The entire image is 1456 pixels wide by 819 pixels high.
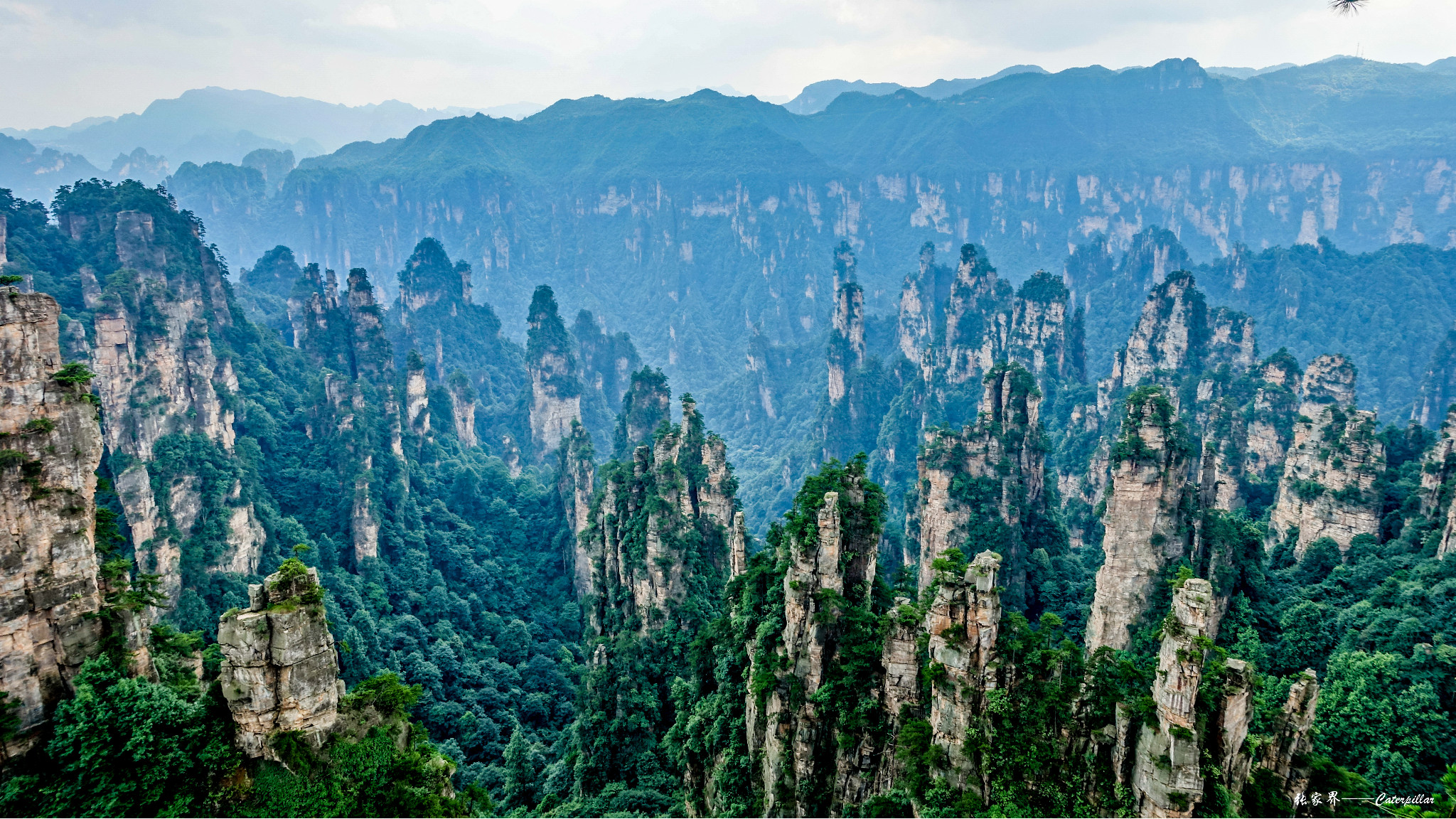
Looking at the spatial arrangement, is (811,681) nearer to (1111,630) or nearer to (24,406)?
(1111,630)

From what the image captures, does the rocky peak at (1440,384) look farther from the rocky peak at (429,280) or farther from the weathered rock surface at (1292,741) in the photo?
the rocky peak at (429,280)

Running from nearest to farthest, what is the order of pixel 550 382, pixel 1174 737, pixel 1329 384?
pixel 1174 737 < pixel 1329 384 < pixel 550 382

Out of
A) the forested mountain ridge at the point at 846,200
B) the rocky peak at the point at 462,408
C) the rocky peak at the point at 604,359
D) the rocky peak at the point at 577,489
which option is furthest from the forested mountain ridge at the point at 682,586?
the forested mountain ridge at the point at 846,200

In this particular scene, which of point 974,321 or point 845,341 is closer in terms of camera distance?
point 974,321

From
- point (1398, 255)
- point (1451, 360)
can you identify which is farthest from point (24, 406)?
point (1398, 255)

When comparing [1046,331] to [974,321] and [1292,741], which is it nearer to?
[974,321]

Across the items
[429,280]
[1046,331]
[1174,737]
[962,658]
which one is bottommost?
[1174,737]

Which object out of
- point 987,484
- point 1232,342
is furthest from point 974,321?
point 987,484

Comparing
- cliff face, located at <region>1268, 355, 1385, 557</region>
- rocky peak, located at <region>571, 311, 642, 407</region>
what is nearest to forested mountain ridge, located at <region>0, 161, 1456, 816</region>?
cliff face, located at <region>1268, 355, 1385, 557</region>
